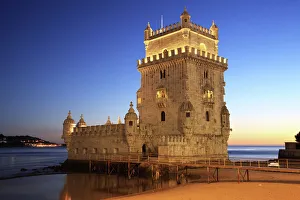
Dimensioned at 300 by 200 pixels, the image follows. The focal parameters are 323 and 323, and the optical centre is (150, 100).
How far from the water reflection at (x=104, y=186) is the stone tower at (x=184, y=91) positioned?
198 inches

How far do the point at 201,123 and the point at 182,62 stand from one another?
819 cm

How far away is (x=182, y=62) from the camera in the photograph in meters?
41.1

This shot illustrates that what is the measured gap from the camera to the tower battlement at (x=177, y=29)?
143ft

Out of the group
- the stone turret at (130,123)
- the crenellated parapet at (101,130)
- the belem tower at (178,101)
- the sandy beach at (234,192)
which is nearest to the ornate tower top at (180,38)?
the belem tower at (178,101)

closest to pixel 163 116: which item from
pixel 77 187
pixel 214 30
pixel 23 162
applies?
pixel 77 187

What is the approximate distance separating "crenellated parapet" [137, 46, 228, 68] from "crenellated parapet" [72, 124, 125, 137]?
9282 millimetres

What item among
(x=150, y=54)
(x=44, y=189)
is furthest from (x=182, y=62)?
(x=44, y=189)

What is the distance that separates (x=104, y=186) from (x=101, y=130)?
12684 mm

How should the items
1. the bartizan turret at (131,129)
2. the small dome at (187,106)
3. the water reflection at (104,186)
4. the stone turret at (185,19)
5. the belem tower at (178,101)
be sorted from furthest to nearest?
1. the stone turret at (185,19)
2. the bartizan turret at (131,129)
3. the belem tower at (178,101)
4. the small dome at (187,106)
5. the water reflection at (104,186)

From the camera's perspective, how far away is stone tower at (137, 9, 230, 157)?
40.2 m

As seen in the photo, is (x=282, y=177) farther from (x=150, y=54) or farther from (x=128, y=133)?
(x=150, y=54)

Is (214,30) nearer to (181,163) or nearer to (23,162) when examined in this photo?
(181,163)

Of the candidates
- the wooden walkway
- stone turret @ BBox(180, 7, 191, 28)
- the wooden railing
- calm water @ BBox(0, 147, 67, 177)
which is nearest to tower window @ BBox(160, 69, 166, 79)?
stone turret @ BBox(180, 7, 191, 28)

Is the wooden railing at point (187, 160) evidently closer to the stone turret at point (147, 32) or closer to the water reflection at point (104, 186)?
the water reflection at point (104, 186)
